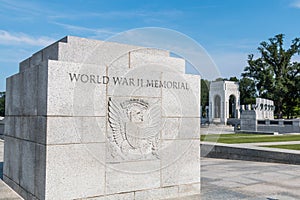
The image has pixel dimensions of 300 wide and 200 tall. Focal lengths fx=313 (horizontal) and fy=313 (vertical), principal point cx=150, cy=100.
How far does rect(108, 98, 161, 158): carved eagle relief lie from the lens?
5.87 metres

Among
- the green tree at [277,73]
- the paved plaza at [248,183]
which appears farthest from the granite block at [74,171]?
the green tree at [277,73]

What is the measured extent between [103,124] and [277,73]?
63671 millimetres

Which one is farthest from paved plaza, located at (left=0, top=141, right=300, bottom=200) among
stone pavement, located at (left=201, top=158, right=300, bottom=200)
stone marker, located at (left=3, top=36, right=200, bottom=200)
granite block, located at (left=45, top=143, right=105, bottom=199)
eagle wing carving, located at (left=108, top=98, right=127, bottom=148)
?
eagle wing carving, located at (left=108, top=98, right=127, bottom=148)

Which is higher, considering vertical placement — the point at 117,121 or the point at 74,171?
the point at 117,121

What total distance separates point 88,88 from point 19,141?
2.19m

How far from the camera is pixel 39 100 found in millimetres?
5520

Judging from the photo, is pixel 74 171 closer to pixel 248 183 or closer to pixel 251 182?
pixel 248 183

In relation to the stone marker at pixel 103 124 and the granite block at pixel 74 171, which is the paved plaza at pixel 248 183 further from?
the granite block at pixel 74 171

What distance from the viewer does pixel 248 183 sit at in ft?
25.2

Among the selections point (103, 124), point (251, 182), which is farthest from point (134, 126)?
point (251, 182)

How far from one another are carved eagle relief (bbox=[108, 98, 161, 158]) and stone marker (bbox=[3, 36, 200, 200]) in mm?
19

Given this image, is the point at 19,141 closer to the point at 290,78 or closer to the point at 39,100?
the point at 39,100

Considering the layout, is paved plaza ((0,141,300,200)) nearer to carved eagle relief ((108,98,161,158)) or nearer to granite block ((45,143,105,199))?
carved eagle relief ((108,98,161,158))

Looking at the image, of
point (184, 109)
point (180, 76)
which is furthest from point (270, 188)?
point (180, 76)
